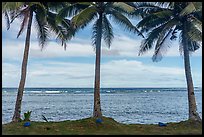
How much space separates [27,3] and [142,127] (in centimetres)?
865

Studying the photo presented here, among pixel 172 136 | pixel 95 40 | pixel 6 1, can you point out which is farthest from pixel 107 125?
pixel 6 1

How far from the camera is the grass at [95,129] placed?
1397 centimetres

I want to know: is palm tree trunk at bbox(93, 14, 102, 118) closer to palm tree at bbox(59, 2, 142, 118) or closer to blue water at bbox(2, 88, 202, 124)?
palm tree at bbox(59, 2, 142, 118)

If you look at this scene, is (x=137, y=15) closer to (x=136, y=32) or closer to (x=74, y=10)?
(x=136, y=32)

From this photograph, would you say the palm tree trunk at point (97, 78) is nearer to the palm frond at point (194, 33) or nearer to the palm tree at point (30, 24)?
the palm tree at point (30, 24)

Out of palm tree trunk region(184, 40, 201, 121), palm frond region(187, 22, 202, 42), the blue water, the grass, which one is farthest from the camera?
the blue water

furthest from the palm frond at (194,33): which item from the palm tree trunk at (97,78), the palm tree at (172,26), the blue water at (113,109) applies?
the blue water at (113,109)

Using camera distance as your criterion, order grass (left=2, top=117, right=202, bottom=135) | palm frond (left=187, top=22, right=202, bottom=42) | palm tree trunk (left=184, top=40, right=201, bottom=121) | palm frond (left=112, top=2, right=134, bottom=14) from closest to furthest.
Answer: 1. grass (left=2, top=117, right=202, bottom=135)
2. palm frond (left=187, top=22, right=202, bottom=42)
3. palm frond (left=112, top=2, right=134, bottom=14)
4. palm tree trunk (left=184, top=40, right=201, bottom=121)

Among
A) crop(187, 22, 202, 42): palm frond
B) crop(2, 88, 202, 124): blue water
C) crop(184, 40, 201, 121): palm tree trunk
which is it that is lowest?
crop(2, 88, 202, 124): blue water

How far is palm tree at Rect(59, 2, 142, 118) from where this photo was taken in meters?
16.6

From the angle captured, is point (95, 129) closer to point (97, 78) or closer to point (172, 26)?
point (97, 78)

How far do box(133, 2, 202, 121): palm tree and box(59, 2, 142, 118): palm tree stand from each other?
2.90 ft

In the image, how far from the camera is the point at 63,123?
15836 millimetres

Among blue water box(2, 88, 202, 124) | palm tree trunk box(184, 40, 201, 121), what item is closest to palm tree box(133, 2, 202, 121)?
palm tree trunk box(184, 40, 201, 121)
